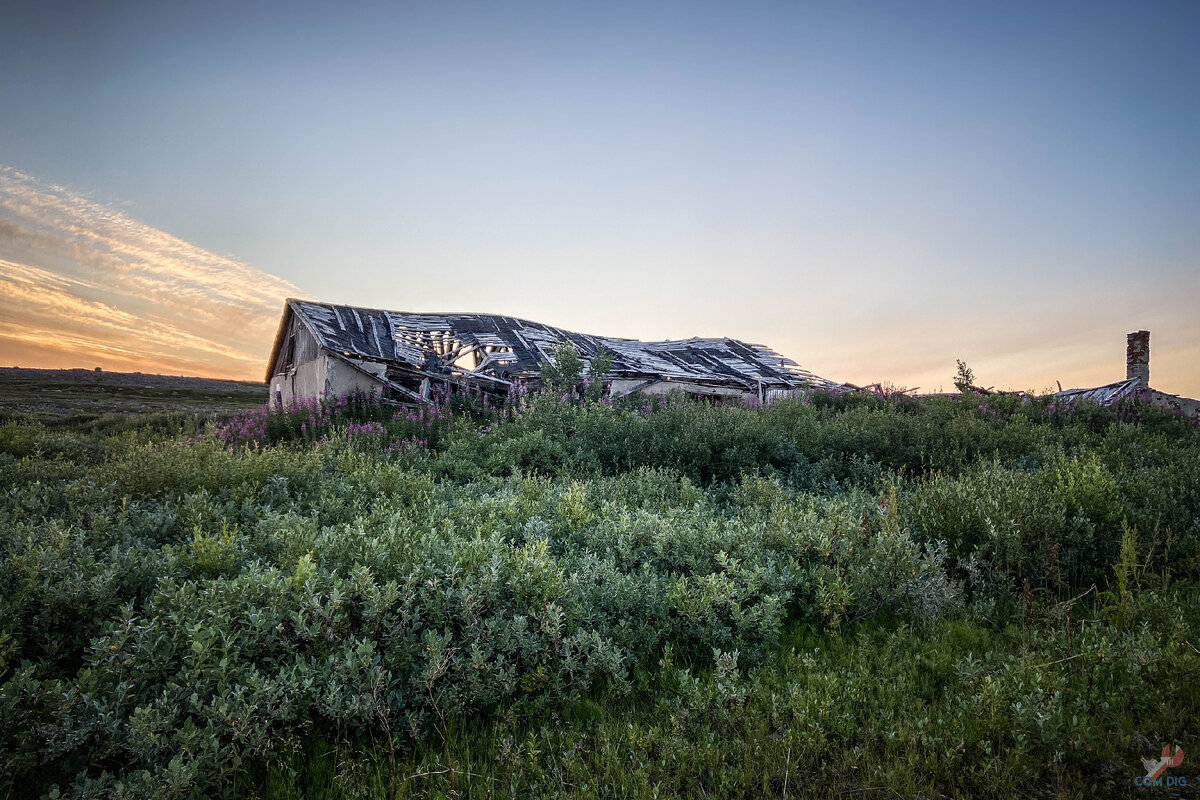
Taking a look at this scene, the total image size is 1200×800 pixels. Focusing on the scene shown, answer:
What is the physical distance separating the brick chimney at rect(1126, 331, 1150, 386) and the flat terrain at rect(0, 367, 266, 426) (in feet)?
110

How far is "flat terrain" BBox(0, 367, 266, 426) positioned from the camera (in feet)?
56.7

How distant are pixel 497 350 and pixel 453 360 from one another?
1582 millimetres

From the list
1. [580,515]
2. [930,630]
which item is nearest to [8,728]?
[580,515]

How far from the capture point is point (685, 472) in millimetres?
8805

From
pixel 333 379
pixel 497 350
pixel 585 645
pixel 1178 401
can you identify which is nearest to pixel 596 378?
pixel 497 350

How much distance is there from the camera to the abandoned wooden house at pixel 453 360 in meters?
16.6

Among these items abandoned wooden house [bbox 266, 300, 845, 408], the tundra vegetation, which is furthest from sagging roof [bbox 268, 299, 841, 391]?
the tundra vegetation

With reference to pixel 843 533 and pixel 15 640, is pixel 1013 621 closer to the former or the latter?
pixel 843 533

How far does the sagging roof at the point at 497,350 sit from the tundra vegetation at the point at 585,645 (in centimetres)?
1158

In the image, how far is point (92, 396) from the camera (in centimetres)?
2394

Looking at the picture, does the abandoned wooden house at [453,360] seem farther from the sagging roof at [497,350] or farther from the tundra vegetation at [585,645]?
the tundra vegetation at [585,645]

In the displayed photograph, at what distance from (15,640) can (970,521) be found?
281 inches

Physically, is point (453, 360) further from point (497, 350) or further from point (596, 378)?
point (596, 378)

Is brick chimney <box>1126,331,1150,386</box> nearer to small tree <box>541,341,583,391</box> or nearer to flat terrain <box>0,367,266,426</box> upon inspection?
small tree <box>541,341,583,391</box>
